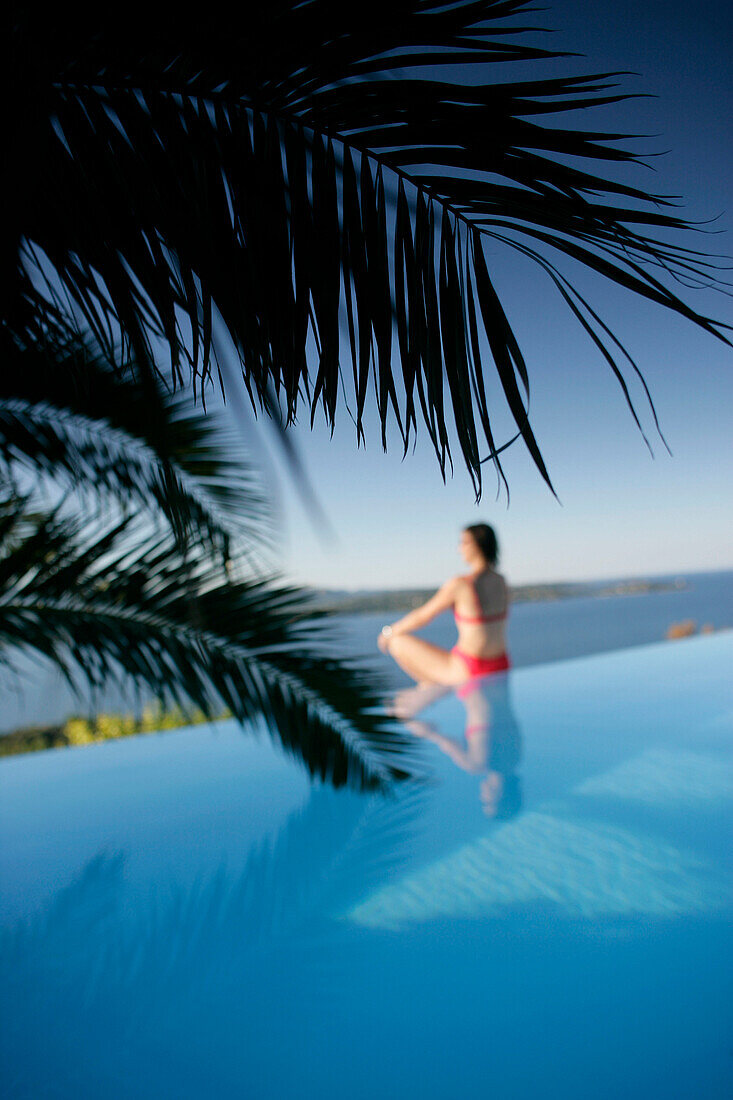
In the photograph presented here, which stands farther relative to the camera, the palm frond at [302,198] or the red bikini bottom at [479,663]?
the red bikini bottom at [479,663]

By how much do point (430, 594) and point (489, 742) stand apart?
1.86 metres

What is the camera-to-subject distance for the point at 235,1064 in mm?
1527

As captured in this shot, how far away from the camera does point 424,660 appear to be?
19.1 ft

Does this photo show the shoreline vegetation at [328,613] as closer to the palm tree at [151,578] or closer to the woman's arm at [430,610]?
the palm tree at [151,578]

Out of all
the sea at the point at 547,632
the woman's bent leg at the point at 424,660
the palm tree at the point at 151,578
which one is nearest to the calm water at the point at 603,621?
the sea at the point at 547,632

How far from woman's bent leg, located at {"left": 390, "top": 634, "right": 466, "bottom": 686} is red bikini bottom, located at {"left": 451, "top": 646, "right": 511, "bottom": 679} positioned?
0.32 ft

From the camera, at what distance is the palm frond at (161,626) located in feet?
6.30

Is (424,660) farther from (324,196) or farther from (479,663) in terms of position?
(324,196)

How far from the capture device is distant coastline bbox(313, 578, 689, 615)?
7.27 feet

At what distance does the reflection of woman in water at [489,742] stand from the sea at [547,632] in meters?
0.48

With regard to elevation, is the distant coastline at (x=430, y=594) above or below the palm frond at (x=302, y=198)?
below

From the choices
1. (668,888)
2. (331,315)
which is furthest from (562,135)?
(668,888)

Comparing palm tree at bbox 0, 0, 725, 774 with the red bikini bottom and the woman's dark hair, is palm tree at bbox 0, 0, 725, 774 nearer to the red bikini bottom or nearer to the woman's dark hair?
the woman's dark hair

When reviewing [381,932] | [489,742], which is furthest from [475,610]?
[381,932]
